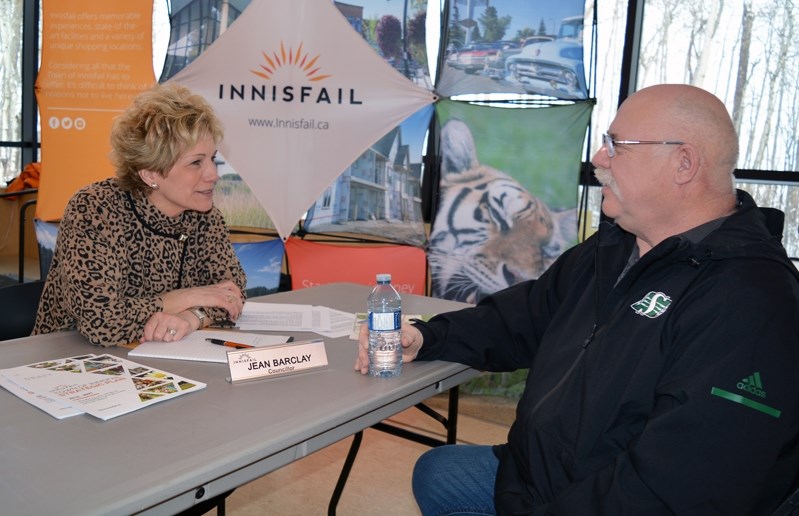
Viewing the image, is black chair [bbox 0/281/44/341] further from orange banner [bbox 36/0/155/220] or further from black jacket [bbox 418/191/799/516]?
orange banner [bbox 36/0/155/220]

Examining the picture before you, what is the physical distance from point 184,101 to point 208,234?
43 centimetres

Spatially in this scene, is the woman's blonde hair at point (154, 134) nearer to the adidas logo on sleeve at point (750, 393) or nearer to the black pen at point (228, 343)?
the black pen at point (228, 343)

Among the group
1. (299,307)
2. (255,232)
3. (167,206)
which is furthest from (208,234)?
(255,232)

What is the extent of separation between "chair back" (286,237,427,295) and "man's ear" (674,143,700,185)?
2.33 m

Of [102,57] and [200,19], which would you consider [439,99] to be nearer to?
[200,19]

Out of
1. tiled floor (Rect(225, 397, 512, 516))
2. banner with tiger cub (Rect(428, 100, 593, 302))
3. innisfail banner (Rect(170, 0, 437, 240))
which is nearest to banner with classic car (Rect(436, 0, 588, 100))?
banner with tiger cub (Rect(428, 100, 593, 302))

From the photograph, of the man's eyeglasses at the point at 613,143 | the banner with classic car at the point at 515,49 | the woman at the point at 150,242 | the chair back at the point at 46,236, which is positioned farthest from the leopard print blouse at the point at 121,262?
the chair back at the point at 46,236

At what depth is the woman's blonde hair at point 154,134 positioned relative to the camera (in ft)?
6.98

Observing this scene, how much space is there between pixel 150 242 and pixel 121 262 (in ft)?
0.45

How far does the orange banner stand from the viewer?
163 inches

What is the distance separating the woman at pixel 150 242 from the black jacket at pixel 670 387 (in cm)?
99

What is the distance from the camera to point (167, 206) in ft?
7.29

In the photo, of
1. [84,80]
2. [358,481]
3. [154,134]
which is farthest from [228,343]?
[84,80]

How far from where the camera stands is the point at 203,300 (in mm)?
2006
